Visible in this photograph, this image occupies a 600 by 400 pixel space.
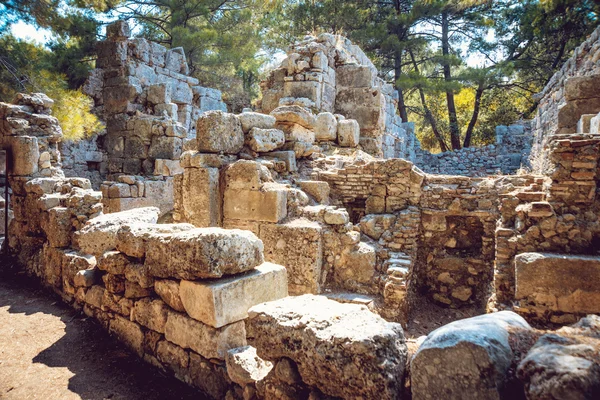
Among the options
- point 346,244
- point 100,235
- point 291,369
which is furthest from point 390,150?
point 291,369

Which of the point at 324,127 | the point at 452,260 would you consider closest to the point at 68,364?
the point at 452,260

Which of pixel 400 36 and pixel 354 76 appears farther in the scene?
pixel 400 36

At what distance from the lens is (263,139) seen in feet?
19.4

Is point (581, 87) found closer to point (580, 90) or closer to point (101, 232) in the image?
point (580, 90)

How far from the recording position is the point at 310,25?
1560 centimetres

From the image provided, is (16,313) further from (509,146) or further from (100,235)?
(509,146)

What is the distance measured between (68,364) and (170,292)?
0.97 meters

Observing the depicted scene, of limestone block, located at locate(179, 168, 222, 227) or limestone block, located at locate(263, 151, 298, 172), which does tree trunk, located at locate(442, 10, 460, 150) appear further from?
limestone block, located at locate(179, 168, 222, 227)

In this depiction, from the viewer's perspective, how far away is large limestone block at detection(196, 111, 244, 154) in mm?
5449

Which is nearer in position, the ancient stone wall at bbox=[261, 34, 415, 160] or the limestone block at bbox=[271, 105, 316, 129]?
the limestone block at bbox=[271, 105, 316, 129]

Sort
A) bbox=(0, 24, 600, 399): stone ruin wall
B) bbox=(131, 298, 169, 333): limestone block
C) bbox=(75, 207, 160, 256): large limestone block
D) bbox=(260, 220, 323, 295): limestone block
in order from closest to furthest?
bbox=(0, 24, 600, 399): stone ruin wall, bbox=(131, 298, 169, 333): limestone block, bbox=(75, 207, 160, 256): large limestone block, bbox=(260, 220, 323, 295): limestone block

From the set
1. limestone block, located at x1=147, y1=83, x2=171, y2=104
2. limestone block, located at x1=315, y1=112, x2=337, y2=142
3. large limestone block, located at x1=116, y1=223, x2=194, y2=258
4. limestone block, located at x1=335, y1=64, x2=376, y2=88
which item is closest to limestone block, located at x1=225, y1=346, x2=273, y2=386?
large limestone block, located at x1=116, y1=223, x2=194, y2=258

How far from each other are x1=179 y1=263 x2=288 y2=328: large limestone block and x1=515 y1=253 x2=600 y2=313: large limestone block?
2702 millimetres

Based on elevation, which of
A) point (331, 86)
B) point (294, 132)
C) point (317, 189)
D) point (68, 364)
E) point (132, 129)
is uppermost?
point (331, 86)
